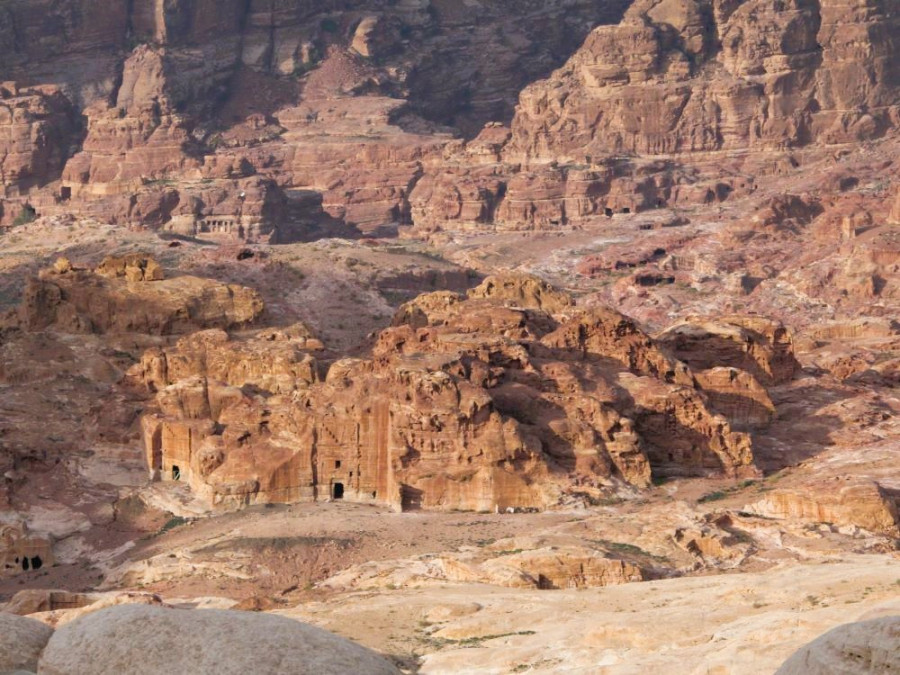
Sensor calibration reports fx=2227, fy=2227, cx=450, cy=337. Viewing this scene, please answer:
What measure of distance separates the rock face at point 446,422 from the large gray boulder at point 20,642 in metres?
30.5

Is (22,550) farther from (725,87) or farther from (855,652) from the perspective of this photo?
(725,87)

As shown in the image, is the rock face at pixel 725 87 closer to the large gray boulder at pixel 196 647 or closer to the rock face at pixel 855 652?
the large gray boulder at pixel 196 647

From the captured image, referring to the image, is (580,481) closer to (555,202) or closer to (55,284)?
(55,284)

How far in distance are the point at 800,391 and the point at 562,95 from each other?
85764mm

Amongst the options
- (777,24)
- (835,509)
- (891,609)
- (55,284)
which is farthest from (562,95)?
(891,609)

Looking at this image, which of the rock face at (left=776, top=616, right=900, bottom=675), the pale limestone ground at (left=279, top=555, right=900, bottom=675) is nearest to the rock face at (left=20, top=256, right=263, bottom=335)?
the pale limestone ground at (left=279, top=555, right=900, bottom=675)

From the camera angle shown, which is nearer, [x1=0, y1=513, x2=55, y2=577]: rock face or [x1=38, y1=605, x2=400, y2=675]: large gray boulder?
[x1=38, y1=605, x2=400, y2=675]: large gray boulder

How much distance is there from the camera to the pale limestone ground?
41.1m

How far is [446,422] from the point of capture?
67.1 m

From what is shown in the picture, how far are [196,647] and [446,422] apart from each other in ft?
111

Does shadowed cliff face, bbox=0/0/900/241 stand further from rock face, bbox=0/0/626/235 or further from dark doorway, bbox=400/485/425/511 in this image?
dark doorway, bbox=400/485/425/511

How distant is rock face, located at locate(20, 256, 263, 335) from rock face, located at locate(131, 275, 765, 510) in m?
9.34

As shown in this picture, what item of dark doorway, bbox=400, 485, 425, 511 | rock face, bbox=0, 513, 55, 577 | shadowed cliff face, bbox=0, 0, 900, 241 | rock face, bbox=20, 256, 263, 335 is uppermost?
shadowed cliff face, bbox=0, 0, 900, 241

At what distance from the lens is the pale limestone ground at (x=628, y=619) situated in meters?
41.1
